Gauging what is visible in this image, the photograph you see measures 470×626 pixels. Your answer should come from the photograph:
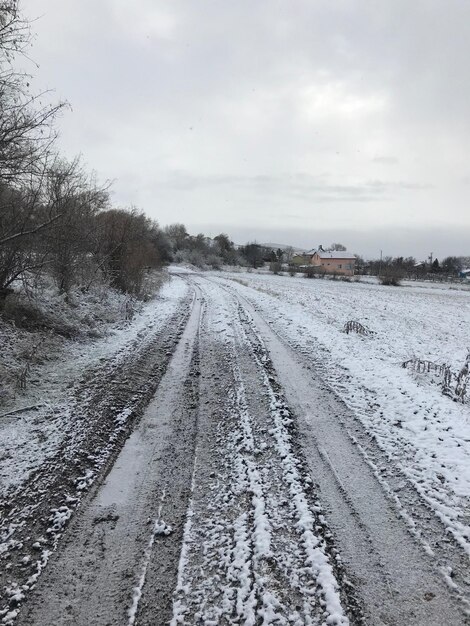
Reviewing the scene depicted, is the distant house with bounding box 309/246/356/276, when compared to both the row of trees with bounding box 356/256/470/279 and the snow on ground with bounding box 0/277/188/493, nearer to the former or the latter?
the row of trees with bounding box 356/256/470/279

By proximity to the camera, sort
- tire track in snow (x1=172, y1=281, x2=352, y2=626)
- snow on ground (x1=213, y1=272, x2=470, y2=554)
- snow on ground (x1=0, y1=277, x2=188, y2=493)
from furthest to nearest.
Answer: snow on ground (x1=0, y1=277, x2=188, y2=493), snow on ground (x1=213, y1=272, x2=470, y2=554), tire track in snow (x1=172, y1=281, x2=352, y2=626)

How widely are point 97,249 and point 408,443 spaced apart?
52.1ft

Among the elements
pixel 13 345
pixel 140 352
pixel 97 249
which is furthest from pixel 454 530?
pixel 97 249

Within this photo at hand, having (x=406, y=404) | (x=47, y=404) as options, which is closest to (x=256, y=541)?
(x=406, y=404)

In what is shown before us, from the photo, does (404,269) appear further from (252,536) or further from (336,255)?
(252,536)

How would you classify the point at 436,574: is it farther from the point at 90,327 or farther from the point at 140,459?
the point at 90,327

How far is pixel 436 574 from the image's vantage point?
3008 mm

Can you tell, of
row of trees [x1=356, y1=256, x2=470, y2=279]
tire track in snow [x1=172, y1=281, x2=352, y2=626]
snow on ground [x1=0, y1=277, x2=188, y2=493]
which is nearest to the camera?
tire track in snow [x1=172, y1=281, x2=352, y2=626]

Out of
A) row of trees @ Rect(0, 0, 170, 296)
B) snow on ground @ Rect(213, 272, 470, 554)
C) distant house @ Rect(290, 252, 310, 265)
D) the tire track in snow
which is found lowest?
the tire track in snow

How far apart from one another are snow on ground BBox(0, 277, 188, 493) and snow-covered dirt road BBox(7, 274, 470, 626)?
3.11ft

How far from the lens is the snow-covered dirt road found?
2.69 meters

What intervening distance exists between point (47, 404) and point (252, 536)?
4.10 m

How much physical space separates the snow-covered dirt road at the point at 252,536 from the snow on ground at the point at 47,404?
3.11 feet

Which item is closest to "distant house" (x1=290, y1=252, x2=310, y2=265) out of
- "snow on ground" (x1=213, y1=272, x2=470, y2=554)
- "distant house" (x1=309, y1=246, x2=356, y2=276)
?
"distant house" (x1=309, y1=246, x2=356, y2=276)
